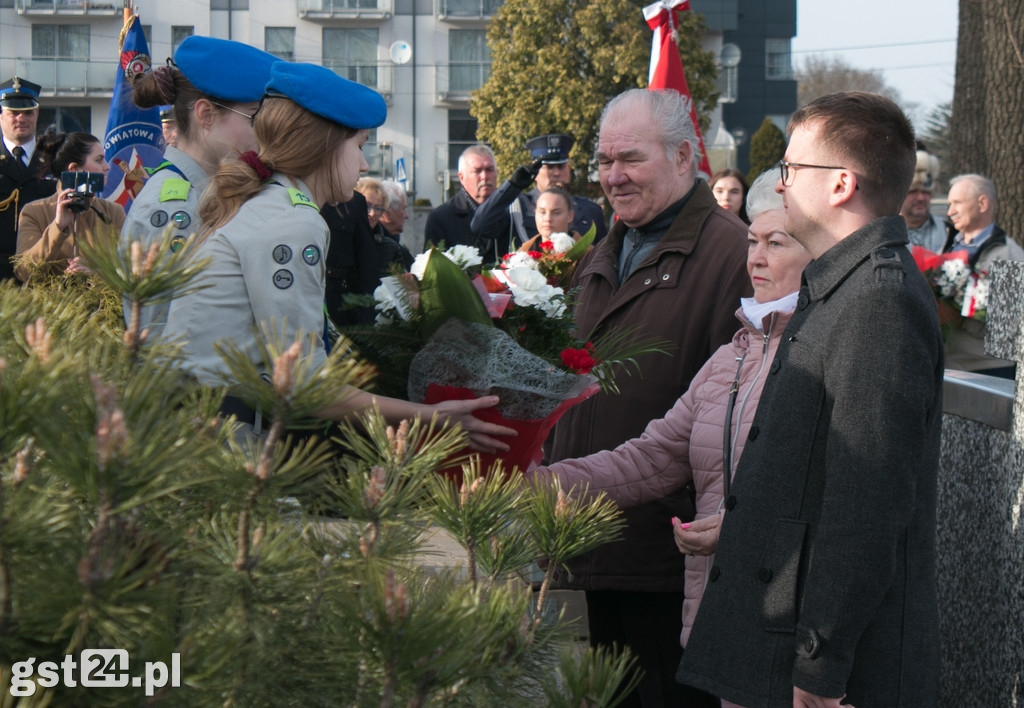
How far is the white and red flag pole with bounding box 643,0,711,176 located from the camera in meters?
7.48

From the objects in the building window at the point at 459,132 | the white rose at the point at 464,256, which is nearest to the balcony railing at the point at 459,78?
the building window at the point at 459,132

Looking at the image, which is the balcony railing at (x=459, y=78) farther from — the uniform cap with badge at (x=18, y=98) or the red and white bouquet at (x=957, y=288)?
the red and white bouquet at (x=957, y=288)

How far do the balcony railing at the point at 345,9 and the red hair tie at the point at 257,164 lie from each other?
3999cm

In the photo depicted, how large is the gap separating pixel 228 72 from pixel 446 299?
3.48 feet

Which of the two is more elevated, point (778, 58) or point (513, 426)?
point (778, 58)

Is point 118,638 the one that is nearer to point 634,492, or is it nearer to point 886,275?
point 886,275

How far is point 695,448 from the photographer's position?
2.77 m

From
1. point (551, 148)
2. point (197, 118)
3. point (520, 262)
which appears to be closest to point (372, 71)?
point (551, 148)

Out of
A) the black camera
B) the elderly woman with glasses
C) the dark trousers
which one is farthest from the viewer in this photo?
the black camera

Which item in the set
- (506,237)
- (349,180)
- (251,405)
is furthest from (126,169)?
(251,405)

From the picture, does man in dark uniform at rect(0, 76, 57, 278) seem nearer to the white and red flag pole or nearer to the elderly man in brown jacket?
the white and red flag pole

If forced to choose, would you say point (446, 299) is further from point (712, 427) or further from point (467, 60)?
point (467, 60)

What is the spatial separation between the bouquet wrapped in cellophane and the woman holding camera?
2088mm

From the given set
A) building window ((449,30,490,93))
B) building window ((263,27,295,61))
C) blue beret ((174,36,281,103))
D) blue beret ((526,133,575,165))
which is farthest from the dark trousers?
building window ((263,27,295,61))
